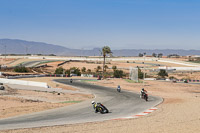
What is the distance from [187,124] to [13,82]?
39.3 metres

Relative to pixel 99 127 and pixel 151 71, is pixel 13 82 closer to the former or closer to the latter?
pixel 99 127

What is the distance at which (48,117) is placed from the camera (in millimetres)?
22891

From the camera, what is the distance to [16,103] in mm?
29500

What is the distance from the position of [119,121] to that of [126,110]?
229 inches

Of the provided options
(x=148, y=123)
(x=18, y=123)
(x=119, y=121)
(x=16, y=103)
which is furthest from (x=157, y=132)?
(x=16, y=103)

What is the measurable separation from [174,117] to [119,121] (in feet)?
15.5

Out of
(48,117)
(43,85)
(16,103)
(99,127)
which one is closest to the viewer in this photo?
(99,127)

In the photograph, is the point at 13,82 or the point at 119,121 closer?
the point at 119,121

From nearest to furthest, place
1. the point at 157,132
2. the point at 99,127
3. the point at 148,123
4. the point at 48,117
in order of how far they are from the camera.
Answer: the point at 157,132 → the point at 99,127 → the point at 148,123 → the point at 48,117

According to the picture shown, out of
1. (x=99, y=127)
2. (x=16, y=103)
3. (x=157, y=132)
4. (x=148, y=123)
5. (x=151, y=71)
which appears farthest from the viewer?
(x=151, y=71)

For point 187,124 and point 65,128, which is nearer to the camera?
point 65,128

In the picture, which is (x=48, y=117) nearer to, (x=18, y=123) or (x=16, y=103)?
(x=18, y=123)

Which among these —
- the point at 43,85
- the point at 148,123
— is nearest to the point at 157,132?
the point at 148,123

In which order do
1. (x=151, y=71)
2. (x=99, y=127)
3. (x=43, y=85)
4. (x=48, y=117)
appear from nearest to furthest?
(x=99, y=127) → (x=48, y=117) → (x=43, y=85) → (x=151, y=71)
